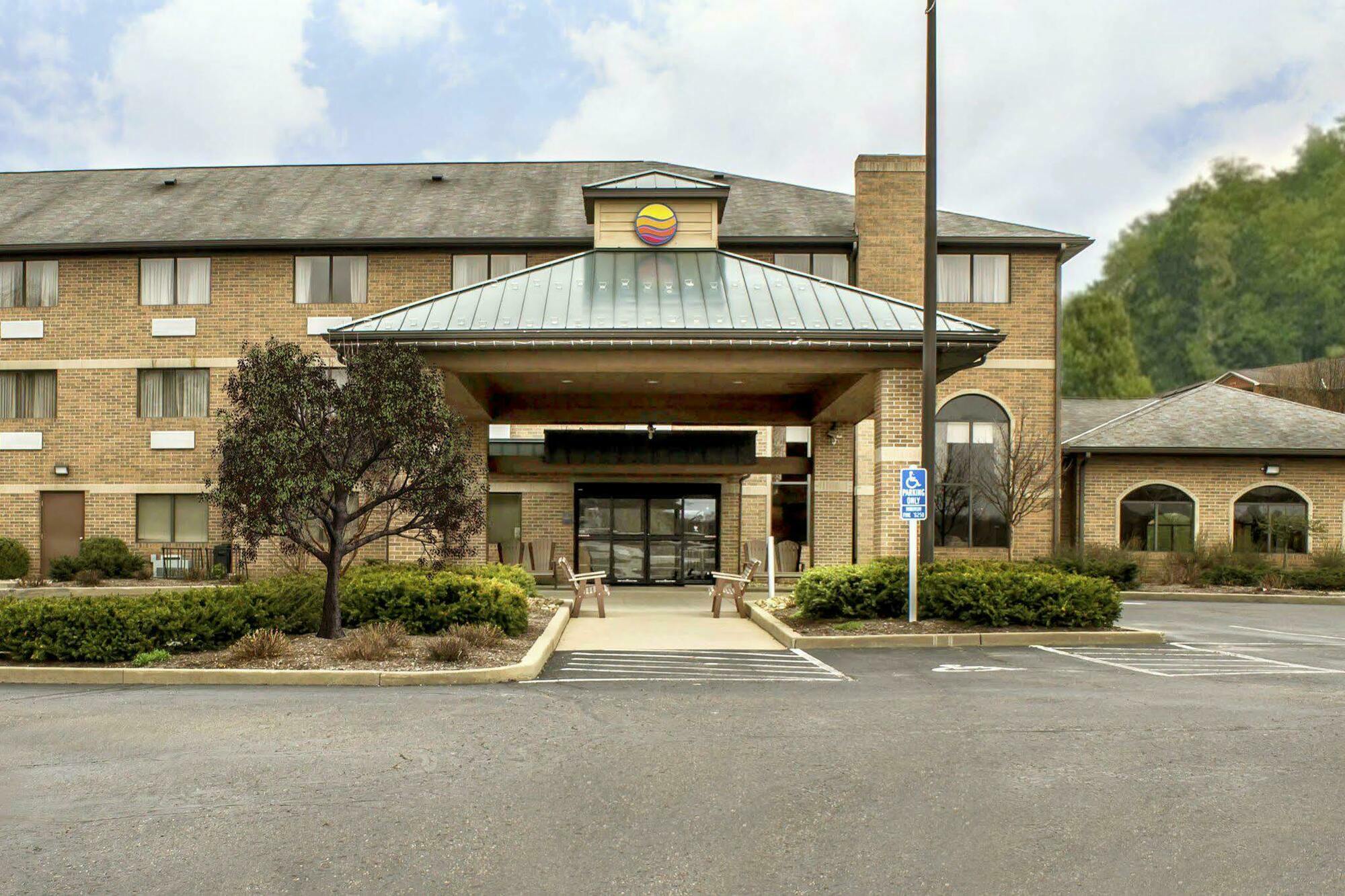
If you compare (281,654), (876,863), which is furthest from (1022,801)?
(281,654)

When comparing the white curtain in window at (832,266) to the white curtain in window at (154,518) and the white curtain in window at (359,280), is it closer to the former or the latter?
the white curtain in window at (359,280)

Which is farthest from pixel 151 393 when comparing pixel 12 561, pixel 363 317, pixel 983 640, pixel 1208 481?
pixel 1208 481

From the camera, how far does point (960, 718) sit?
8625mm

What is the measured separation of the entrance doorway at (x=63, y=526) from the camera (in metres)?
27.0

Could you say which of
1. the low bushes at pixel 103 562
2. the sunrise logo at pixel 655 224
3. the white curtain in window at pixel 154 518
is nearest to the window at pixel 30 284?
the white curtain in window at pixel 154 518

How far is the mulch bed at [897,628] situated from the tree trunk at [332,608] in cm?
564

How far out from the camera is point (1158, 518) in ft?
91.9

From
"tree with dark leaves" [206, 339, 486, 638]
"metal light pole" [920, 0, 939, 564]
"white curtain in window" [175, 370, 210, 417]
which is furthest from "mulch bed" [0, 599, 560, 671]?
"white curtain in window" [175, 370, 210, 417]

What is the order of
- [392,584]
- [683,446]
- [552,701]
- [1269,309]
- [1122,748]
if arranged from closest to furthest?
[1122,748], [552,701], [392,584], [683,446], [1269,309]

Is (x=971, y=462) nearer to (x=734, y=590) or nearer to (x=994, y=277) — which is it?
(x=994, y=277)

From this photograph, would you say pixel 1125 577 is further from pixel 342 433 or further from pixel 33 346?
pixel 33 346

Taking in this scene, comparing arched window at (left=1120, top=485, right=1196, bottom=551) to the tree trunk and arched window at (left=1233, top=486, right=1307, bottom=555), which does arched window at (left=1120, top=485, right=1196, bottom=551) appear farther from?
the tree trunk

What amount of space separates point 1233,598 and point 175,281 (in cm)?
2505

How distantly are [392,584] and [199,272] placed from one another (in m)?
16.6
